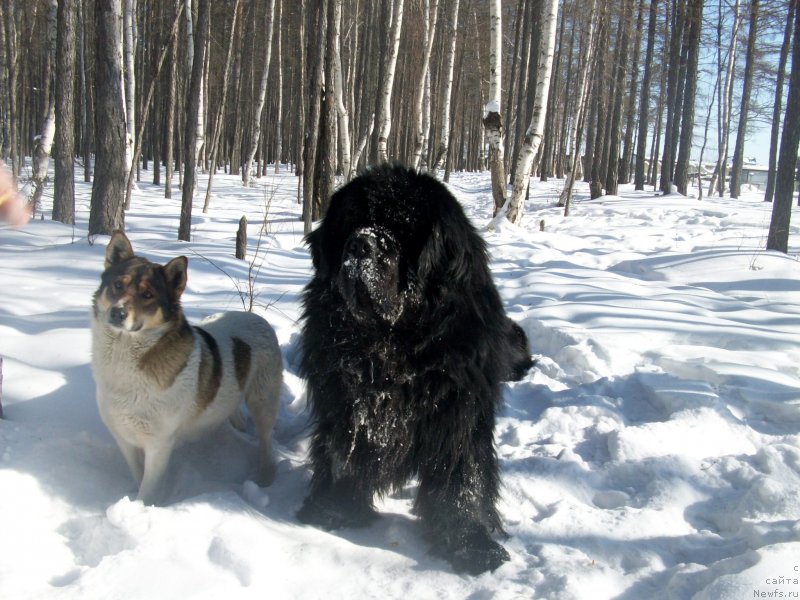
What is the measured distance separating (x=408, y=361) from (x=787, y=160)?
11.2 metres

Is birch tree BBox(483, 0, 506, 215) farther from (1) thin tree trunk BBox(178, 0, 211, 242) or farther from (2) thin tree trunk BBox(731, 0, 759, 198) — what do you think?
(2) thin tree trunk BBox(731, 0, 759, 198)

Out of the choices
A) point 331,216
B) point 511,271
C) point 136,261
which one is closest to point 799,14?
point 511,271

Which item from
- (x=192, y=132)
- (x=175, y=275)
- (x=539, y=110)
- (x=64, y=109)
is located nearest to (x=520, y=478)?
(x=175, y=275)

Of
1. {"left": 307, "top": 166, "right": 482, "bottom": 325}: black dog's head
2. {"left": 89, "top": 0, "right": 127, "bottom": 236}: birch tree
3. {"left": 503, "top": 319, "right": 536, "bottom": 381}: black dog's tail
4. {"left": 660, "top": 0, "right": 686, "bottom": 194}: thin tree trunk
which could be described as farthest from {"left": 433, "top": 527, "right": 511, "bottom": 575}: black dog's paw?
{"left": 660, "top": 0, "right": 686, "bottom": 194}: thin tree trunk

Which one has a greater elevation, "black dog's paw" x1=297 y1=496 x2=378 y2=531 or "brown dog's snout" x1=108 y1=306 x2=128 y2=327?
"brown dog's snout" x1=108 y1=306 x2=128 y2=327

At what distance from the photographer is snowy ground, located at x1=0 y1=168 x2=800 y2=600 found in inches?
86.7

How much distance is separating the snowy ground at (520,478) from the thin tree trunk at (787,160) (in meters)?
5.95

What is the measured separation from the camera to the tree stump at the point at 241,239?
756cm

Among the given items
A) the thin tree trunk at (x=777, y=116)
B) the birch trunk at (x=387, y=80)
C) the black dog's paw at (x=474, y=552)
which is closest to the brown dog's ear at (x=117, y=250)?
the black dog's paw at (x=474, y=552)

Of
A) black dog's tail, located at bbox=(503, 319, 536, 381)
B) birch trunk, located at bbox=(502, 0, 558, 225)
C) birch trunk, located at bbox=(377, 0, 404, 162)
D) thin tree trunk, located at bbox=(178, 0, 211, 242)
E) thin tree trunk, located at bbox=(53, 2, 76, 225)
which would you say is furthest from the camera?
birch trunk, located at bbox=(377, 0, 404, 162)

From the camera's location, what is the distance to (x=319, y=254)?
288cm

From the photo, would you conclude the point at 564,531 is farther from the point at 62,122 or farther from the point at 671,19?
the point at 671,19

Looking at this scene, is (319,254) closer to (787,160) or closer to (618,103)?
(787,160)

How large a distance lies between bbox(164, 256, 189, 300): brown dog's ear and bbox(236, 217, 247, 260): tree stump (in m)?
4.78
